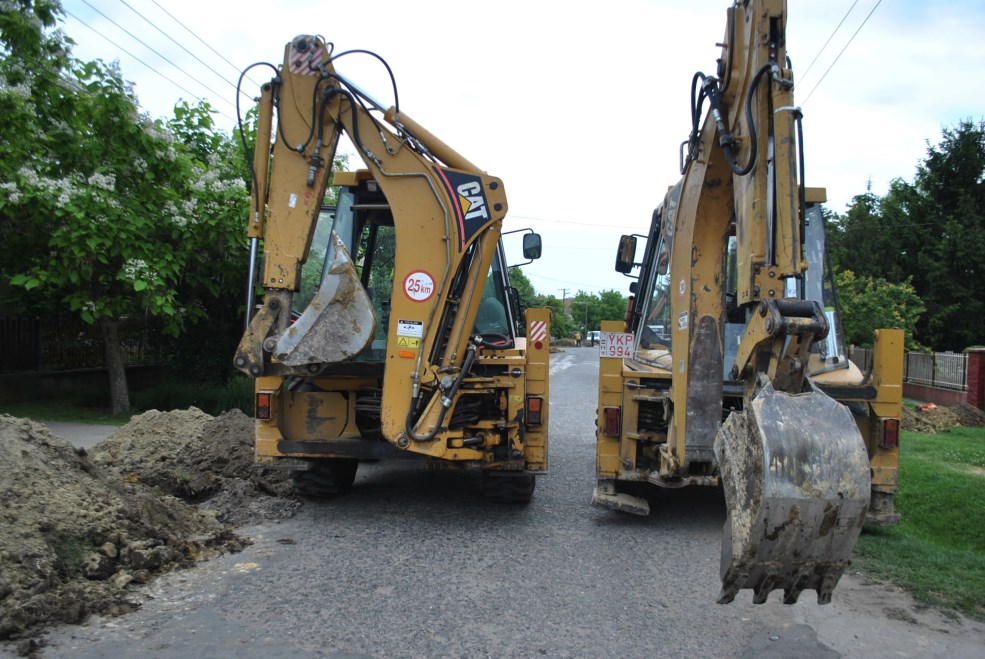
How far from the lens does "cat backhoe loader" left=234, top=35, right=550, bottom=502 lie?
638 centimetres

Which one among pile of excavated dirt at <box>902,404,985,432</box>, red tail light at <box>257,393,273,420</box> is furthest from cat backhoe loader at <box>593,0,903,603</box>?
pile of excavated dirt at <box>902,404,985,432</box>

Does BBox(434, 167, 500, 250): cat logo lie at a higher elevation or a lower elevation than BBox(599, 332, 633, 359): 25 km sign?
higher

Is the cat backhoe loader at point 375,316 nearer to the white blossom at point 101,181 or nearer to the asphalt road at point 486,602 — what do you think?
the asphalt road at point 486,602

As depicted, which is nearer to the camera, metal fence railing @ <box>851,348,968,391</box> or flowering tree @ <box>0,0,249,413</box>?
flowering tree @ <box>0,0,249,413</box>

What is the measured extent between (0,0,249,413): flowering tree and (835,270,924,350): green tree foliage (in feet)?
45.6

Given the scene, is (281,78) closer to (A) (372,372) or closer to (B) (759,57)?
(A) (372,372)

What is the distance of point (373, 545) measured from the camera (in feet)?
20.4

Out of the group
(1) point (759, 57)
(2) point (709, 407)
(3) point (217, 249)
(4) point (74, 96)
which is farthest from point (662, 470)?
(4) point (74, 96)

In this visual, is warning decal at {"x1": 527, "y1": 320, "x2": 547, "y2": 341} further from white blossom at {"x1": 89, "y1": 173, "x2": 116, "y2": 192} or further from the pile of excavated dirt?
the pile of excavated dirt

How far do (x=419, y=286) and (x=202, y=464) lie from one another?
3093mm

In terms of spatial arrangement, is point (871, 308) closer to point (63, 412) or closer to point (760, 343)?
point (63, 412)

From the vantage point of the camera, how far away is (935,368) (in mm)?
18344

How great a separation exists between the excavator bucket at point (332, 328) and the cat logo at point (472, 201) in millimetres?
1039

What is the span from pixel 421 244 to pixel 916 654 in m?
4.26
